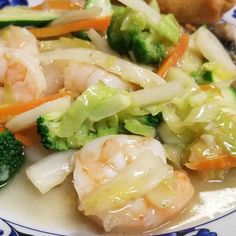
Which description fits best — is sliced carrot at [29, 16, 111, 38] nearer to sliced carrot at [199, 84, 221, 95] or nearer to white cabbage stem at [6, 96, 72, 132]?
white cabbage stem at [6, 96, 72, 132]

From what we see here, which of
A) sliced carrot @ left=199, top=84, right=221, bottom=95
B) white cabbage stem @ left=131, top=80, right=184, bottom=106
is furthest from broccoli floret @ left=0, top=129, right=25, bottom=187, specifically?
sliced carrot @ left=199, top=84, right=221, bottom=95

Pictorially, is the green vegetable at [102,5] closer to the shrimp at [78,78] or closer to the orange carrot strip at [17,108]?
the shrimp at [78,78]

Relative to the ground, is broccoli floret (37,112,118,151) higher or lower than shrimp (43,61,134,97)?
lower

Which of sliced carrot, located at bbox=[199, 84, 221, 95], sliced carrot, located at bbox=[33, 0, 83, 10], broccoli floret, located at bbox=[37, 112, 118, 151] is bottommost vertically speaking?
broccoli floret, located at bbox=[37, 112, 118, 151]

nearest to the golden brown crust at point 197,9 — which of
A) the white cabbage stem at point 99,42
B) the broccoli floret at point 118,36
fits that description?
the broccoli floret at point 118,36

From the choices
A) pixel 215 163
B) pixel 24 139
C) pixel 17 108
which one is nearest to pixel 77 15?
pixel 17 108

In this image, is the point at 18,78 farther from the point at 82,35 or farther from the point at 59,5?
the point at 59,5

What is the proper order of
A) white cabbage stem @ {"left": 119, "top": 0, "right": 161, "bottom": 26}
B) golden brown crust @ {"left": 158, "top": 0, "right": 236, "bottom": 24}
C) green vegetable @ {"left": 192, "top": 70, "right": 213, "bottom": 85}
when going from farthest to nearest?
golden brown crust @ {"left": 158, "top": 0, "right": 236, "bottom": 24} < white cabbage stem @ {"left": 119, "top": 0, "right": 161, "bottom": 26} < green vegetable @ {"left": 192, "top": 70, "right": 213, "bottom": 85}

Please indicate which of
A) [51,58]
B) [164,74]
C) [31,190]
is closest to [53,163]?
[31,190]
